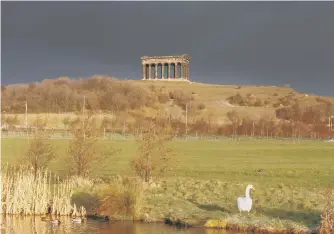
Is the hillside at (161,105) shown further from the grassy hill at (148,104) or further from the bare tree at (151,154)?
the bare tree at (151,154)

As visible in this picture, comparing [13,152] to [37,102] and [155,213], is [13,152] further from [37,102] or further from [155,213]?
[37,102]

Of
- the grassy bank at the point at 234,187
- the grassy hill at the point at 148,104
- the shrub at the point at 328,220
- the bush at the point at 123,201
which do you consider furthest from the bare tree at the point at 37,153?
the grassy hill at the point at 148,104

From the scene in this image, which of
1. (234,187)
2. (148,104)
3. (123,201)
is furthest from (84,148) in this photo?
(148,104)

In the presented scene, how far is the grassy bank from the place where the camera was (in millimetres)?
29734

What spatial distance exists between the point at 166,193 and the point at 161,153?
12.5 ft

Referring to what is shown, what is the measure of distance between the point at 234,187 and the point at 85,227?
1190 cm

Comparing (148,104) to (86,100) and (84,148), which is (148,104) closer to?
(86,100)

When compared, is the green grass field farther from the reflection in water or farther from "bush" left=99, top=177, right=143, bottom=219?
the reflection in water

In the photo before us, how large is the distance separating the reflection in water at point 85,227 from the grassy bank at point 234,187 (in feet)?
4.33

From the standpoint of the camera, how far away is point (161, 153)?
38.2 metres

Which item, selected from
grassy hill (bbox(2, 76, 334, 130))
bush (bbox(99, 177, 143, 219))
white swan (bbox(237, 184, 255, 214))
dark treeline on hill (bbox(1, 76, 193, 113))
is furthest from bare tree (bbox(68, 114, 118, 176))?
dark treeline on hill (bbox(1, 76, 193, 113))

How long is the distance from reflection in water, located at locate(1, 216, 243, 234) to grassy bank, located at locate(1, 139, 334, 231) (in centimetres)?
132

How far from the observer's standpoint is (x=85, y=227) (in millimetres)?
27703

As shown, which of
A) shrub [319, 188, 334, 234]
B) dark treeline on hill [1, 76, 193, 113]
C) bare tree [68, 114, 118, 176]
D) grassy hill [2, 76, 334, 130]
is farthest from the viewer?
dark treeline on hill [1, 76, 193, 113]
